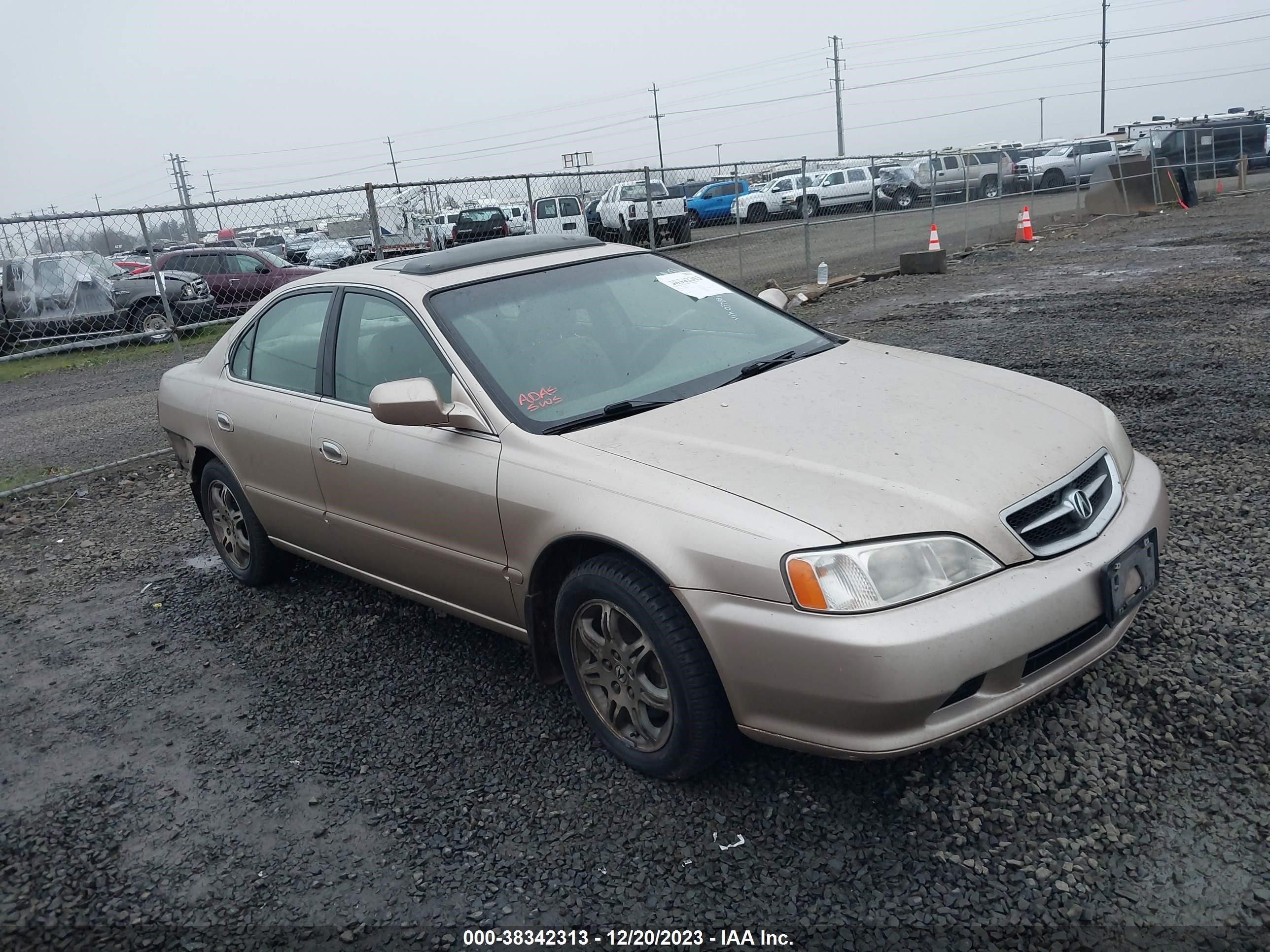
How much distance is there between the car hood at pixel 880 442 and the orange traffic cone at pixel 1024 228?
16.4 meters

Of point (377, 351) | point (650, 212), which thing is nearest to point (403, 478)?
point (377, 351)

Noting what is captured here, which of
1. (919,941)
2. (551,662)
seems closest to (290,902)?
(551,662)

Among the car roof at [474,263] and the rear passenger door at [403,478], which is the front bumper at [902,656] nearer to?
the rear passenger door at [403,478]

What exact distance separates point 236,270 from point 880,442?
49.4 feet

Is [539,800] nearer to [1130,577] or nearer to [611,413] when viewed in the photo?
[611,413]

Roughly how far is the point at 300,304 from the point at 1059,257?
14032 millimetres

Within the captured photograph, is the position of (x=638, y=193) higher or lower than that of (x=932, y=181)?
higher

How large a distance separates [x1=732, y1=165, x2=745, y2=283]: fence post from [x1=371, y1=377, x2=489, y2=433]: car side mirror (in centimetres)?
989

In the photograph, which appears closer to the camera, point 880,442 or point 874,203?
point 880,442

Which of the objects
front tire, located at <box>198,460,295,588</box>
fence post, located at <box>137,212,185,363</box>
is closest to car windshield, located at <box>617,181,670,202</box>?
fence post, located at <box>137,212,185,363</box>

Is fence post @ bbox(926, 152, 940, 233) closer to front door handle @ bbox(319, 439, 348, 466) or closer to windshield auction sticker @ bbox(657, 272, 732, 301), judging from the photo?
windshield auction sticker @ bbox(657, 272, 732, 301)

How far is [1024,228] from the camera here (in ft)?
61.2

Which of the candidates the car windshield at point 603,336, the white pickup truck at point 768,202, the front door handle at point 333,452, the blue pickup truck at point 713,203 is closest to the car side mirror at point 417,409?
the car windshield at point 603,336

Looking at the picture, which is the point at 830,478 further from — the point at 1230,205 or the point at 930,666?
the point at 1230,205
